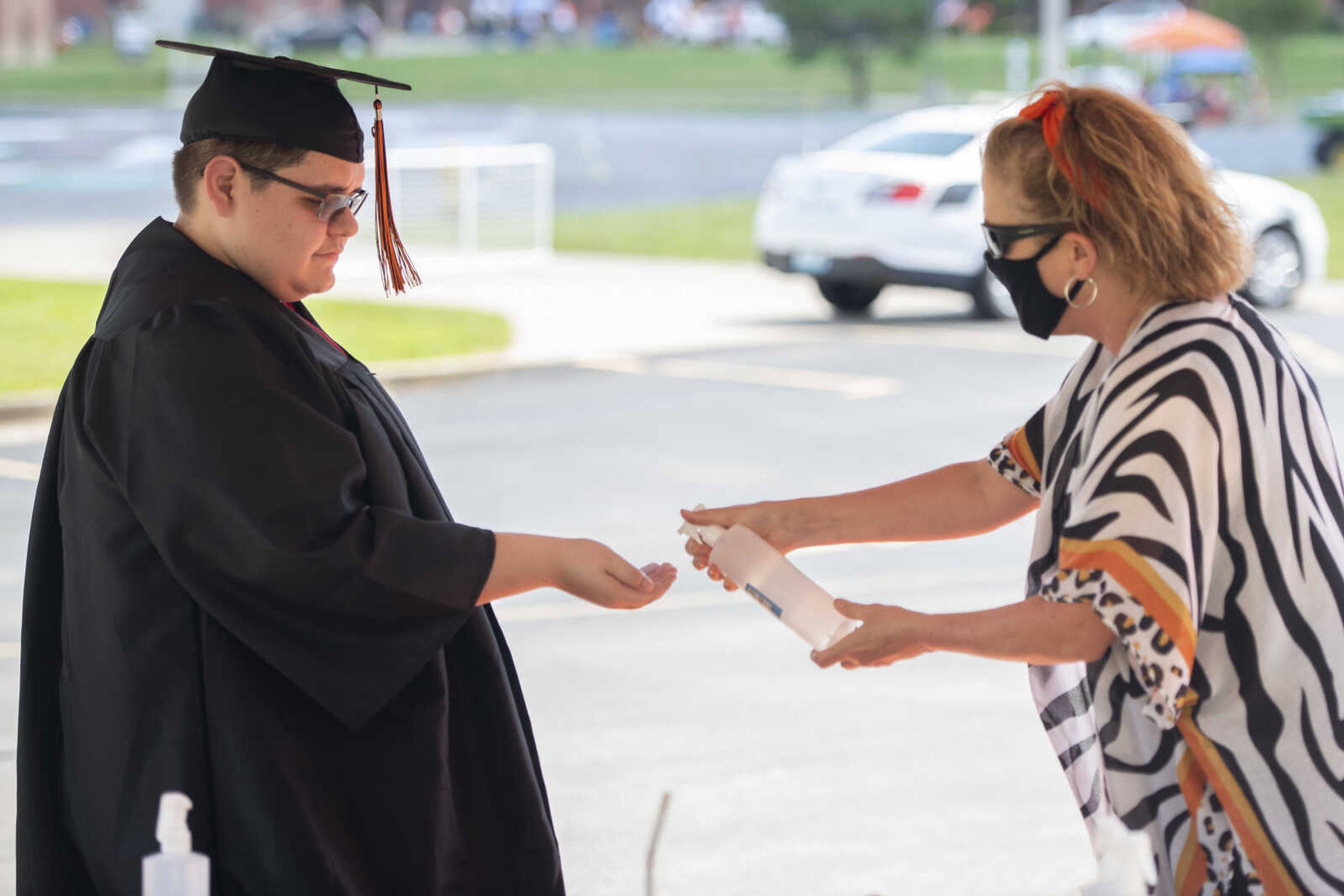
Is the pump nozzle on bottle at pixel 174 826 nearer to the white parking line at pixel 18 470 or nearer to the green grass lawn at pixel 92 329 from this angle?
the white parking line at pixel 18 470

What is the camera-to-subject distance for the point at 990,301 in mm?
16297

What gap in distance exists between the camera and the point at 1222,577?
8.37ft

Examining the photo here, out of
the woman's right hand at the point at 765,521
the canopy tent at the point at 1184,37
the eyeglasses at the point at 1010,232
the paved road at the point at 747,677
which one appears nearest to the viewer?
the eyeglasses at the point at 1010,232

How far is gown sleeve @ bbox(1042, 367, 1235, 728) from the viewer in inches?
97.5

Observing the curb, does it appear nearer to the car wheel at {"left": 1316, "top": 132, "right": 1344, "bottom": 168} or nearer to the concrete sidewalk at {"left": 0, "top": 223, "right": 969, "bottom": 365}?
the concrete sidewalk at {"left": 0, "top": 223, "right": 969, "bottom": 365}

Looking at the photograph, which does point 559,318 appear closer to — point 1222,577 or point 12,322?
point 12,322

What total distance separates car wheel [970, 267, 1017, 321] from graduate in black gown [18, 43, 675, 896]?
1342 cm

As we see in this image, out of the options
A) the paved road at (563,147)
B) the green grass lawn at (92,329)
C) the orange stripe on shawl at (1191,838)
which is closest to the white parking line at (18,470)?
the green grass lawn at (92,329)

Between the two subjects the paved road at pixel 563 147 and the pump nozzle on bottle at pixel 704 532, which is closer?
the pump nozzle on bottle at pixel 704 532

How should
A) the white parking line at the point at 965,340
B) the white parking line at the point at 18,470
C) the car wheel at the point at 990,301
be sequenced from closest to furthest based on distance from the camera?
the white parking line at the point at 18,470 → the white parking line at the point at 965,340 → the car wheel at the point at 990,301

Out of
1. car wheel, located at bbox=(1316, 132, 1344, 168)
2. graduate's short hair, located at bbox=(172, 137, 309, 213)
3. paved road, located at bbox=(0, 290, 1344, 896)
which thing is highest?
graduate's short hair, located at bbox=(172, 137, 309, 213)

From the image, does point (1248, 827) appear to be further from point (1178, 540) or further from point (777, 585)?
point (777, 585)

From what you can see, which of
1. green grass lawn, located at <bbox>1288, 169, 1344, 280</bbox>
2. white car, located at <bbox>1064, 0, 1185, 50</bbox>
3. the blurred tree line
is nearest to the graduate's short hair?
green grass lawn, located at <bbox>1288, 169, 1344, 280</bbox>

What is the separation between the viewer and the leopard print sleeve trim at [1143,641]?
2479mm
